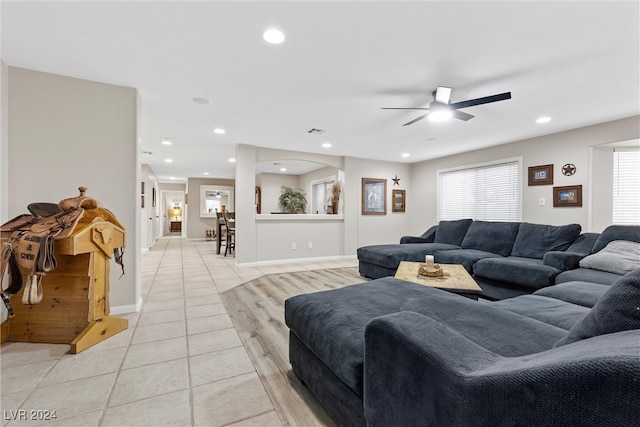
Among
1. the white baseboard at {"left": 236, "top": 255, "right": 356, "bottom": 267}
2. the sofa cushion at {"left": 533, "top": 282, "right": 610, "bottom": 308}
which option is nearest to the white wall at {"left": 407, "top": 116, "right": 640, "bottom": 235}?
the sofa cushion at {"left": 533, "top": 282, "right": 610, "bottom": 308}

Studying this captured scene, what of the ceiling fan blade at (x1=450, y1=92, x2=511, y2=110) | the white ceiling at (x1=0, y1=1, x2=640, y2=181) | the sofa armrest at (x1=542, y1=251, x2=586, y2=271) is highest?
the white ceiling at (x1=0, y1=1, x2=640, y2=181)

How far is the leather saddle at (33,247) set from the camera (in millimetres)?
1856

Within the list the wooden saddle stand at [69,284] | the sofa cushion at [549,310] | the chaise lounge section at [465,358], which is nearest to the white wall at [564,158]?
the chaise lounge section at [465,358]

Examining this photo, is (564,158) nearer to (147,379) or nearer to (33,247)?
(147,379)

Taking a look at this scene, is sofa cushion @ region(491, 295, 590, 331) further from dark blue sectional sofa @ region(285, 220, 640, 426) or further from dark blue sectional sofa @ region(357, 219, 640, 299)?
dark blue sectional sofa @ region(357, 219, 640, 299)

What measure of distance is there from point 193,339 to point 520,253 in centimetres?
413

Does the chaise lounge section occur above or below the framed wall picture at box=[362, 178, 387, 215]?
below

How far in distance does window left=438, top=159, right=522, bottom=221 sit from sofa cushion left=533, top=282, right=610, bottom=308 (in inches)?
126

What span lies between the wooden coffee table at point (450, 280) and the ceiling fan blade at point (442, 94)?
175 centimetres

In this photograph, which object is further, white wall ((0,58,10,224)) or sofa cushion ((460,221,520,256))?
sofa cushion ((460,221,520,256))

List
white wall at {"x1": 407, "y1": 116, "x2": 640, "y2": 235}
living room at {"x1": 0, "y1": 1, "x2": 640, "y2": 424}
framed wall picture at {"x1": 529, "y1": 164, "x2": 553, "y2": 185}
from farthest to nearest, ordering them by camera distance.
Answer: framed wall picture at {"x1": 529, "y1": 164, "x2": 553, "y2": 185}, white wall at {"x1": 407, "y1": 116, "x2": 640, "y2": 235}, living room at {"x1": 0, "y1": 1, "x2": 640, "y2": 424}

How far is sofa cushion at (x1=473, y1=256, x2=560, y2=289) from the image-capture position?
2922 mm

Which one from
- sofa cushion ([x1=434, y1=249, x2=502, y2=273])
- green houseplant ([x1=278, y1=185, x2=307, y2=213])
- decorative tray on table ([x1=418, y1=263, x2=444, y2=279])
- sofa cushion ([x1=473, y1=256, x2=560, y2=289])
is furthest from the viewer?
green houseplant ([x1=278, y1=185, x2=307, y2=213])

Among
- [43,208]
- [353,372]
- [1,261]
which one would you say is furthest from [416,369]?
[43,208]
